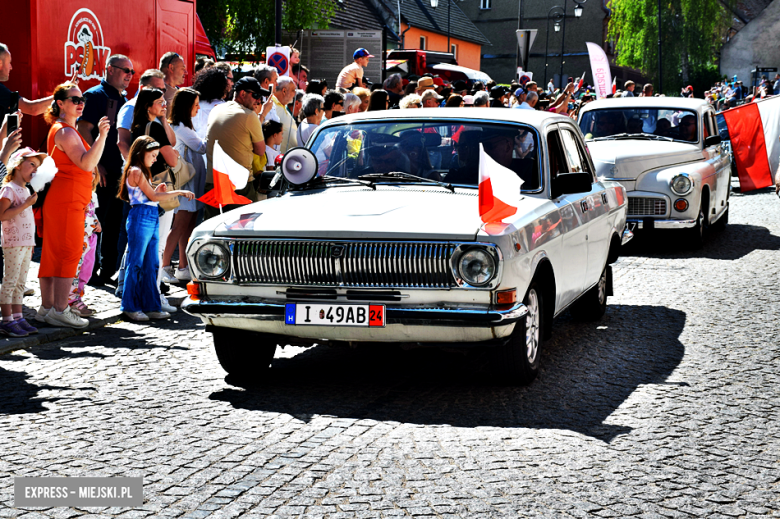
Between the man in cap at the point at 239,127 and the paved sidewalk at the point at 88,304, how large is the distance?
1.17 metres

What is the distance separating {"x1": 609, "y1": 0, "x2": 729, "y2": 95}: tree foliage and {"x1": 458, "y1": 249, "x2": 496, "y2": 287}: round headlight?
223 ft

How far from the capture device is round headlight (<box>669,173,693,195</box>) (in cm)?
1327

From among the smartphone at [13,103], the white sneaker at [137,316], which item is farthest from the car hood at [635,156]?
the smartphone at [13,103]

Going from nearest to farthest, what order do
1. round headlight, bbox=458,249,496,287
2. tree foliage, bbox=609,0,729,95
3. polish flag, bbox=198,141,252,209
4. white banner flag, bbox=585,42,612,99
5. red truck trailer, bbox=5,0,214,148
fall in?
round headlight, bbox=458,249,496,287 < polish flag, bbox=198,141,252,209 < red truck trailer, bbox=5,0,214,148 < white banner flag, bbox=585,42,612,99 < tree foliage, bbox=609,0,729,95

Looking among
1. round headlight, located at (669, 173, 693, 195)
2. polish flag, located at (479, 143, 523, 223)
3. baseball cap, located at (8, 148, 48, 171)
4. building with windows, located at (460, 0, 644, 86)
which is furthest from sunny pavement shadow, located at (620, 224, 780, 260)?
building with windows, located at (460, 0, 644, 86)

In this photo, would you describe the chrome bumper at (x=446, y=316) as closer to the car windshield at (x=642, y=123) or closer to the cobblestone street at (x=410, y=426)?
the cobblestone street at (x=410, y=426)

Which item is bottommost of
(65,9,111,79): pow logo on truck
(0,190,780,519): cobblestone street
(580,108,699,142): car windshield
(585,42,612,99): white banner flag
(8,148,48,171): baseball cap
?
(0,190,780,519): cobblestone street

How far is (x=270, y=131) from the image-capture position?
1085 cm

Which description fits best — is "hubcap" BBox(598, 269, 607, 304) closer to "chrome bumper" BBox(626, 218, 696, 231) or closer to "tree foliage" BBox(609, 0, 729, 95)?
"chrome bumper" BBox(626, 218, 696, 231)

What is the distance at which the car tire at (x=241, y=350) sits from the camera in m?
6.43

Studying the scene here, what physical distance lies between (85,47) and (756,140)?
1052cm

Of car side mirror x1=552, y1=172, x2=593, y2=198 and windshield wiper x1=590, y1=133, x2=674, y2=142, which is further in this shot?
windshield wiper x1=590, y1=133, x2=674, y2=142

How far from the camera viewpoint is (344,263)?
5953 millimetres

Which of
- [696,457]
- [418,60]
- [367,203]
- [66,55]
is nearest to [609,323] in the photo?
[367,203]
